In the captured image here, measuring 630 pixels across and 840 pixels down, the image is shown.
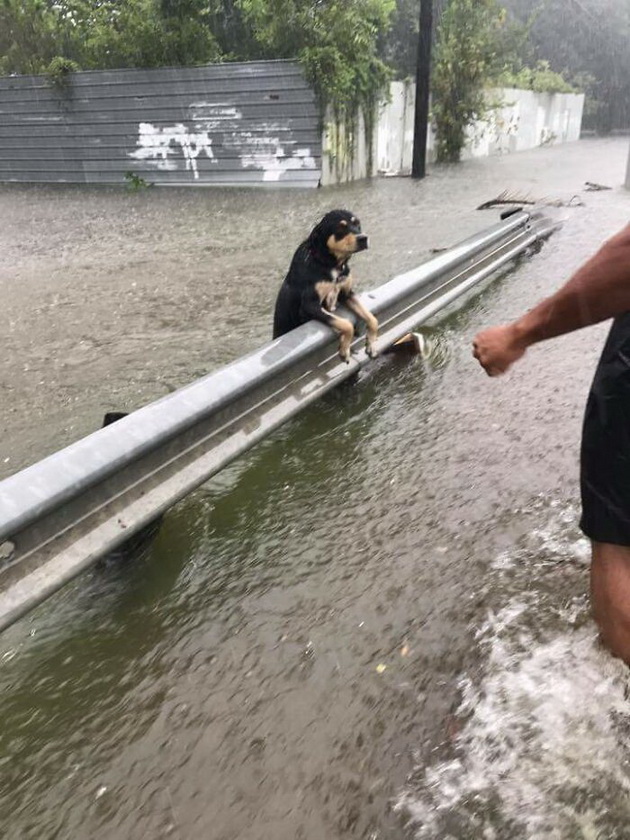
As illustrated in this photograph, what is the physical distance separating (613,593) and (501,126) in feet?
68.2

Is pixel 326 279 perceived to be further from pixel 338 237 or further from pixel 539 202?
pixel 539 202

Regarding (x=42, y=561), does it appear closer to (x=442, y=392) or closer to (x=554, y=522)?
(x=554, y=522)

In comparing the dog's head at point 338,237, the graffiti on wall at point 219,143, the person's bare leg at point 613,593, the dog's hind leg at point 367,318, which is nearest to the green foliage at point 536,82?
the graffiti on wall at point 219,143

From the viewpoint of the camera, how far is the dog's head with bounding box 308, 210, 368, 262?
3514 mm

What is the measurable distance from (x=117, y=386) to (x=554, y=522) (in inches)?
104

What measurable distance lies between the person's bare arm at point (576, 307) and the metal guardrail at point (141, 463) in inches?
40.0

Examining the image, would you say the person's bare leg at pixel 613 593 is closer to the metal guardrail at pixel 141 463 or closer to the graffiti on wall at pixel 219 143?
the metal guardrail at pixel 141 463

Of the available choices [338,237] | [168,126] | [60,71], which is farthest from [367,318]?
[60,71]

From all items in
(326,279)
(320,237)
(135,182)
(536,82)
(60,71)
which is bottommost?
(135,182)

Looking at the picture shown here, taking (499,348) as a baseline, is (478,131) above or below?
below

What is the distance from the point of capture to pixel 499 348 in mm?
1924

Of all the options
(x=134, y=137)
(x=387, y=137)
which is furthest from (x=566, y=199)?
(x=134, y=137)

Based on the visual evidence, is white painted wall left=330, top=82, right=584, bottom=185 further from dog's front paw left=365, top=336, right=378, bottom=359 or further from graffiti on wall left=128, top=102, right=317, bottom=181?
dog's front paw left=365, top=336, right=378, bottom=359

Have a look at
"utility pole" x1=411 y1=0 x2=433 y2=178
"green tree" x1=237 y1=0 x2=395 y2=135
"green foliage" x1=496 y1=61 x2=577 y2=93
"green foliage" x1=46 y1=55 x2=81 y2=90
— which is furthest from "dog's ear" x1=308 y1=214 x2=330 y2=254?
"green foliage" x1=496 y1=61 x2=577 y2=93
